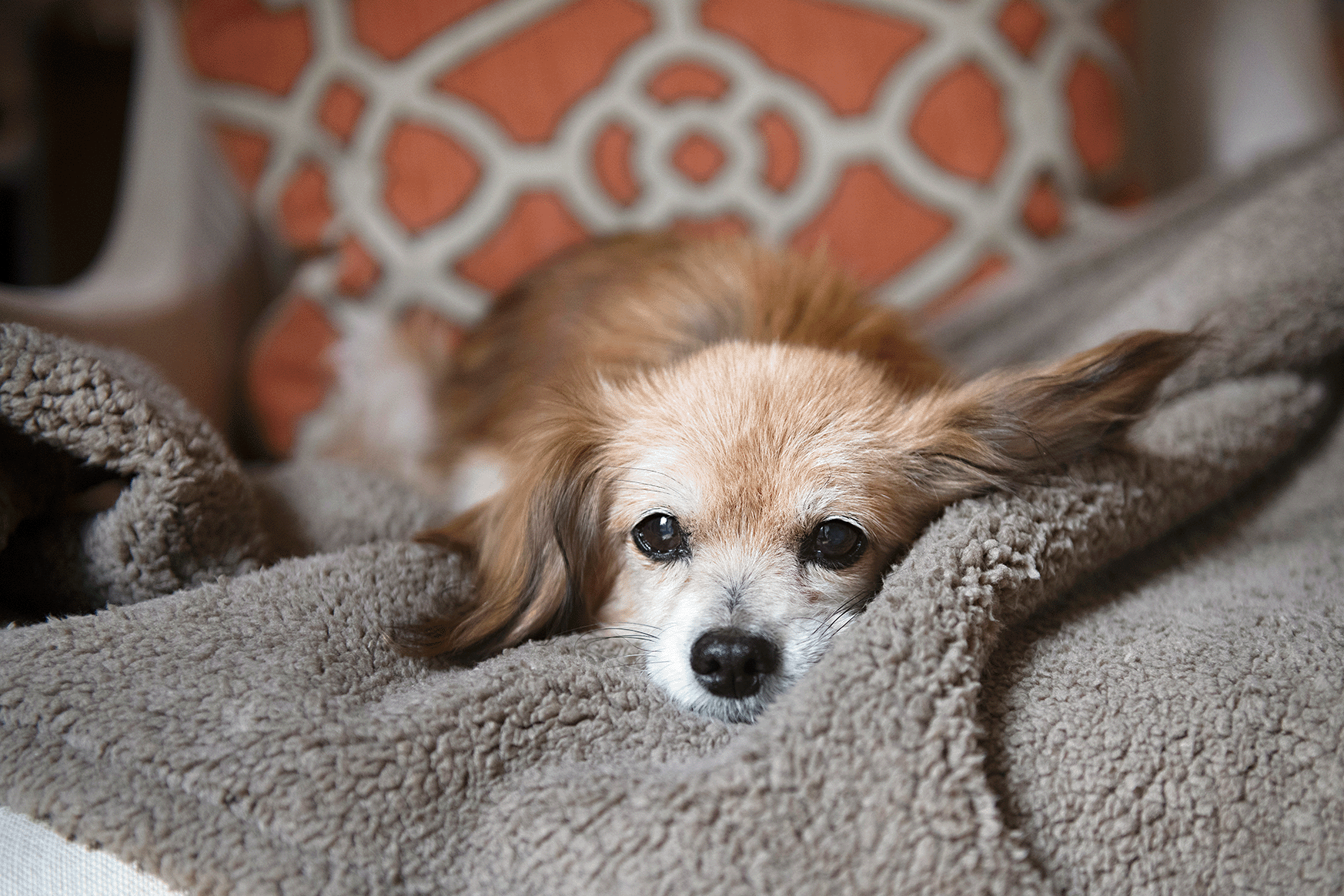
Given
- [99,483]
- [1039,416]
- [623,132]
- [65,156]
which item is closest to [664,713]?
[1039,416]

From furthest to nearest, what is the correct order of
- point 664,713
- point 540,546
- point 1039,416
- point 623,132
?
1. point 623,132
2. point 540,546
3. point 1039,416
4. point 664,713

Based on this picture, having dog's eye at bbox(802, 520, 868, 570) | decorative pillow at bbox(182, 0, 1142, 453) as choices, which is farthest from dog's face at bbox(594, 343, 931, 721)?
decorative pillow at bbox(182, 0, 1142, 453)

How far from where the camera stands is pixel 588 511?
1.31 meters

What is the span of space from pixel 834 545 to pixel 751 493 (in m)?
0.14

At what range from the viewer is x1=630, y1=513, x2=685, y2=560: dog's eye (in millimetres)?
1243

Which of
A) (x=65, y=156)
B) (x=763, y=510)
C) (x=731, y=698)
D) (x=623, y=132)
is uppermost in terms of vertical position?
(x=65, y=156)

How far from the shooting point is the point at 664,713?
3.30 ft

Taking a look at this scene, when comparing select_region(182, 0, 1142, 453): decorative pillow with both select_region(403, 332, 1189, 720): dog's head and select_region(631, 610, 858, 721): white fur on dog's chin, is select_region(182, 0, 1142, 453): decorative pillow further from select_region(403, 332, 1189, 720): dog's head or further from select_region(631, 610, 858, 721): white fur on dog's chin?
select_region(631, 610, 858, 721): white fur on dog's chin

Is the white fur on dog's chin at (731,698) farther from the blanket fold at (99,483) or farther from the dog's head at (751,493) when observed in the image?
the blanket fold at (99,483)

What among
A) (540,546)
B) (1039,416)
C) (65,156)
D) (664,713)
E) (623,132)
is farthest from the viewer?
(65,156)

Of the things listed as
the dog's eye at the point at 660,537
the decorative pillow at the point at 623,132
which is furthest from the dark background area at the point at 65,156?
the dog's eye at the point at 660,537

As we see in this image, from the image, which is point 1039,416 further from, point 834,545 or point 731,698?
point 731,698

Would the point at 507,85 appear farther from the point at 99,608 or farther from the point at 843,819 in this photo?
the point at 843,819

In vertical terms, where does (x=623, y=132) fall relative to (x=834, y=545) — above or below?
above
